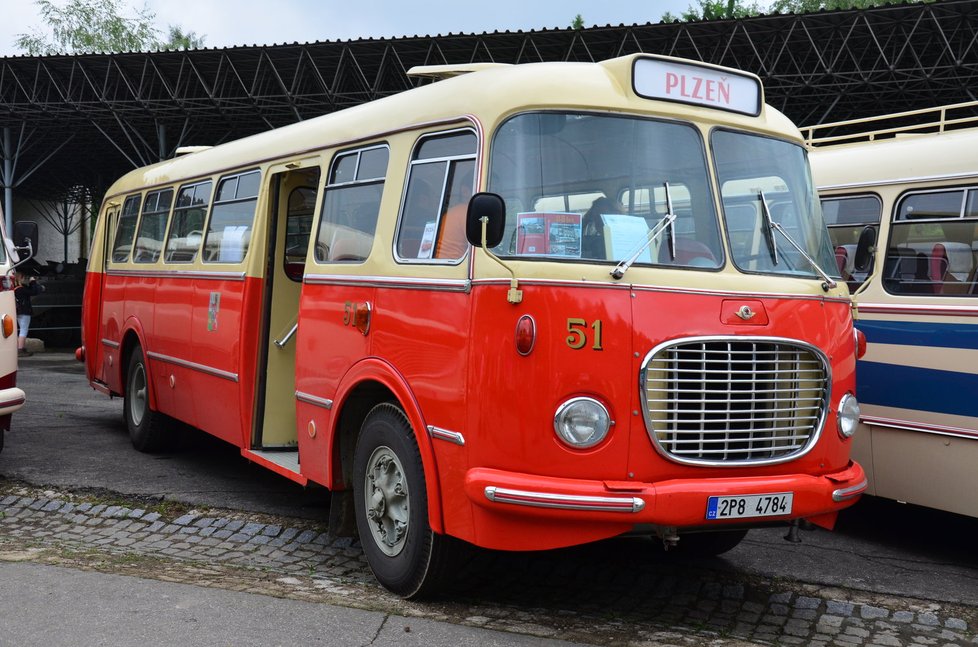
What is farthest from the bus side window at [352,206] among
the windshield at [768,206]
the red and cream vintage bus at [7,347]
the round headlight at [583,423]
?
the red and cream vintage bus at [7,347]

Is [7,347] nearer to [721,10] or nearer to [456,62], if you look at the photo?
[456,62]

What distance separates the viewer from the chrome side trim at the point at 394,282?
5121mm

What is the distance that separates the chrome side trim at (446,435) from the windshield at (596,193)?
0.87 meters

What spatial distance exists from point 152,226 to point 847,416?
6.87m

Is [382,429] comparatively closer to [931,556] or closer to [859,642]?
[859,642]

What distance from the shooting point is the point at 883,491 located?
7180 mm

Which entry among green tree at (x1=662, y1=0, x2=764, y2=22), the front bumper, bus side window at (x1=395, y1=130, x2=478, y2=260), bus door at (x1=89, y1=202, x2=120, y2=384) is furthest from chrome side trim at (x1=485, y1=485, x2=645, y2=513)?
green tree at (x1=662, y1=0, x2=764, y2=22)

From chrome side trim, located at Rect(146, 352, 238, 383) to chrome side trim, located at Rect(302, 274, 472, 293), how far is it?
1.41 meters

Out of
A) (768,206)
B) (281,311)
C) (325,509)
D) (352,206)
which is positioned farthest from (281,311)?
(768,206)

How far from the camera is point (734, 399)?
5.00 meters

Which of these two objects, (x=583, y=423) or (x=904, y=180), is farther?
(x=904, y=180)

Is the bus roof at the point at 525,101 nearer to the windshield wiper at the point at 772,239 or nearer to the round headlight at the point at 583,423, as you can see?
the windshield wiper at the point at 772,239

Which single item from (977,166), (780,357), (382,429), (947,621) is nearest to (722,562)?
(947,621)

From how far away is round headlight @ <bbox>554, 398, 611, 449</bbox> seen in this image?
479 centimetres
